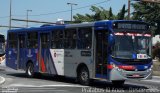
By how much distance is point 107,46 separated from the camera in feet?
66.8

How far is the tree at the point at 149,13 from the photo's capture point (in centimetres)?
5609

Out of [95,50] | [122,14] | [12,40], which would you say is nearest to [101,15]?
[122,14]

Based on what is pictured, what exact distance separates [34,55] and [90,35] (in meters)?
6.66

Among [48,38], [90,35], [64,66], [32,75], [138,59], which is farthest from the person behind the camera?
[32,75]

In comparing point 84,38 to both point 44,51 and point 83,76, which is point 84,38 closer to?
point 83,76

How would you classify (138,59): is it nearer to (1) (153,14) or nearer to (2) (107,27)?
(2) (107,27)

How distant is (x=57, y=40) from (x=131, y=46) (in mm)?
5809

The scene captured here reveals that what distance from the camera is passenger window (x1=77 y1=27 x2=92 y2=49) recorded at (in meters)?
21.8

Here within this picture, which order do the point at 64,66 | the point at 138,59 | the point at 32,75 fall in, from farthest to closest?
1. the point at 32,75
2. the point at 64,66
3. the point at 138,59

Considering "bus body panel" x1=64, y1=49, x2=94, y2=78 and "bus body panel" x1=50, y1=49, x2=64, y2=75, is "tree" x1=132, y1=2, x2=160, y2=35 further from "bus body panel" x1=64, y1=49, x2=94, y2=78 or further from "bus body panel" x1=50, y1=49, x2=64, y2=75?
"bus body panel" x1=64, y1=49, x2=94, y2=78

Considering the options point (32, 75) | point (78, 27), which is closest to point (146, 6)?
point (32, 75)

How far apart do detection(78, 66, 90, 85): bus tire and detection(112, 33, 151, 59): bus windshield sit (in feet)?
8.04

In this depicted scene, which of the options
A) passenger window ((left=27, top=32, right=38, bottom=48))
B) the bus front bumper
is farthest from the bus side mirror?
passenger window ((left=27, top=32, right=38, bottom=48))

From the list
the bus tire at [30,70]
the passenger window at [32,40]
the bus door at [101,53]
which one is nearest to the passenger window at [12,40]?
the passenger window at [32,40]
